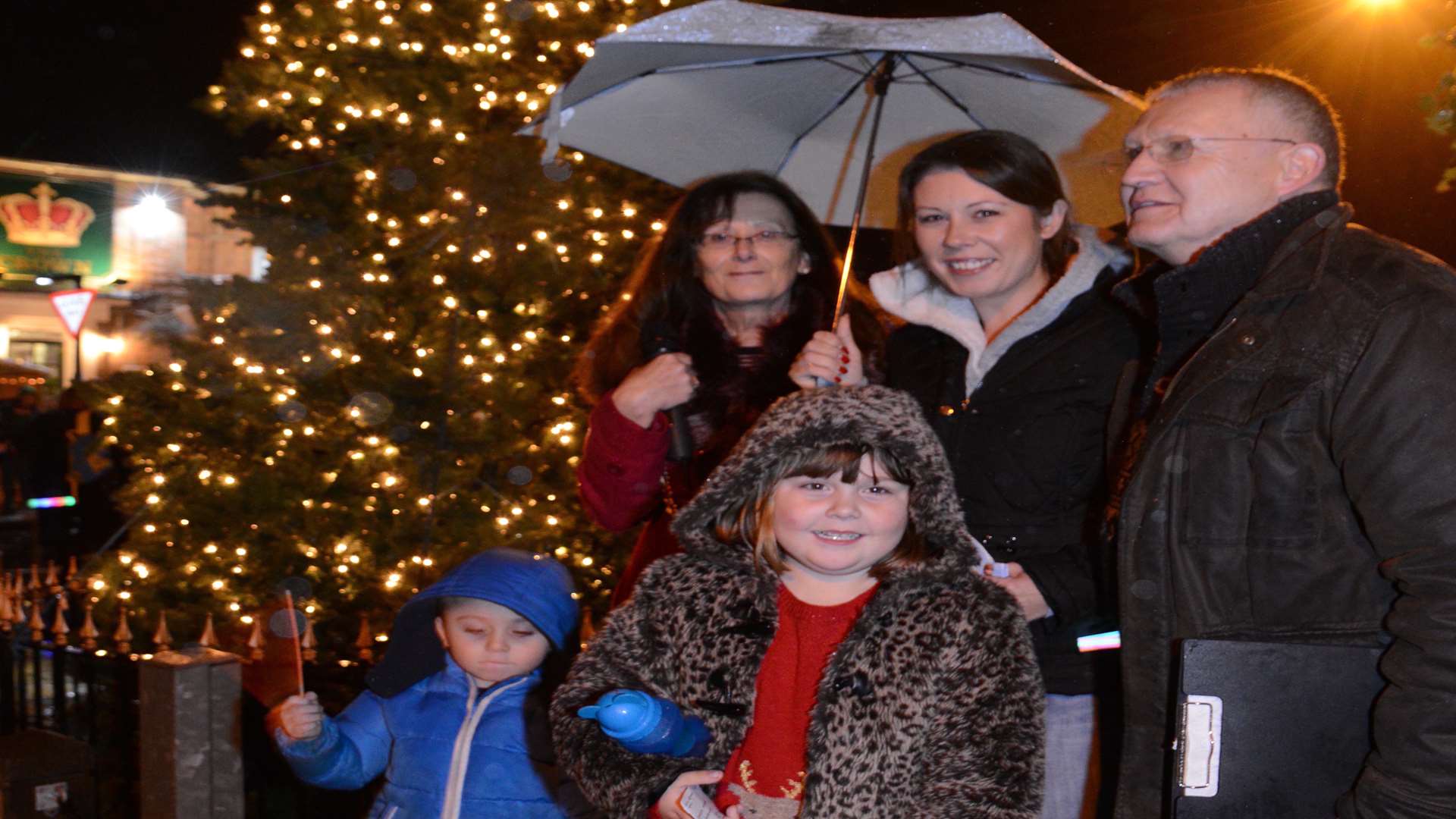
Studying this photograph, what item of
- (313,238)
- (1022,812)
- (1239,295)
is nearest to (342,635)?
(313,238)

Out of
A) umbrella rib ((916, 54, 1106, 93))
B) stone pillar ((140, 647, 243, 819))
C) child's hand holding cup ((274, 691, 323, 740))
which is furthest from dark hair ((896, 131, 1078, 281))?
stone pillar ((140, 647, 243, 819))

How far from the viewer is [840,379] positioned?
3088 millimetres

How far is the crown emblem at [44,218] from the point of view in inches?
1081

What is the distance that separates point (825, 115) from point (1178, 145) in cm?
168

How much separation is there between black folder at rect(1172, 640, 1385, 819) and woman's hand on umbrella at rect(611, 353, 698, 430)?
5.18 ft

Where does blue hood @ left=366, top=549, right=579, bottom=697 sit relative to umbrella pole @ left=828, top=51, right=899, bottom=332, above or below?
below

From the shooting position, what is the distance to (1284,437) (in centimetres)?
199

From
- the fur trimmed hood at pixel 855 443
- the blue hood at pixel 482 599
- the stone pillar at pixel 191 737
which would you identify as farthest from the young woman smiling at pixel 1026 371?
the stone pillar at pixel 191 737

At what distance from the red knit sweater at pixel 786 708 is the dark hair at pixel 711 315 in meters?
0.83

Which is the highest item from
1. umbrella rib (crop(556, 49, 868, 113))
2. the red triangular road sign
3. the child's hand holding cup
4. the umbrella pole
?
the red triangular road sign

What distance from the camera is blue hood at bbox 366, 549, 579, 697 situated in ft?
10.9

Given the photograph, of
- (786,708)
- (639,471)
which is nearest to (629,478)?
(639,471)

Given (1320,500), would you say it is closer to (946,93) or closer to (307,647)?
(946,93)

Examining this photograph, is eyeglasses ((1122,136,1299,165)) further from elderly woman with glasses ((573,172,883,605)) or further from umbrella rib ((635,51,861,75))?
umbrella rib ((635,51,861,75))
